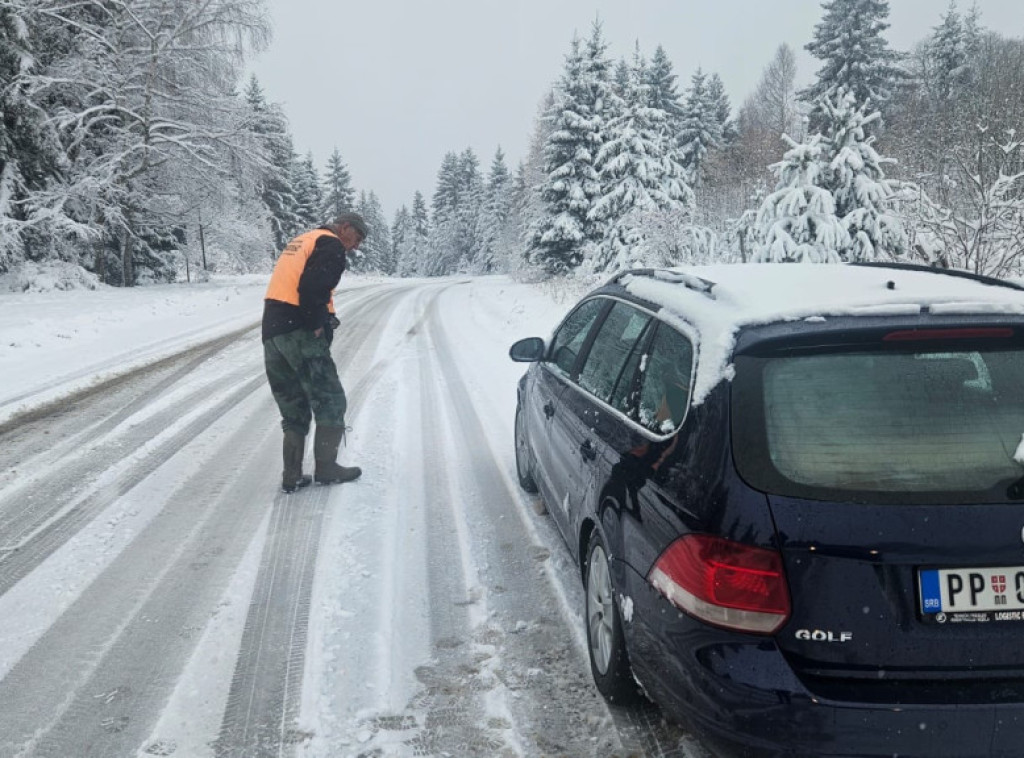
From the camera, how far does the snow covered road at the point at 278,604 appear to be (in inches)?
101

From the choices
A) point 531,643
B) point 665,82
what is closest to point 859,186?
point 531,643

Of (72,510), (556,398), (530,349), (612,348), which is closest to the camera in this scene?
(612,348)

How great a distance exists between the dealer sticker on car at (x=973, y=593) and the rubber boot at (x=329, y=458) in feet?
13.4

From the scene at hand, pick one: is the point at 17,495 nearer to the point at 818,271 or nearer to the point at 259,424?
the point at 259,424

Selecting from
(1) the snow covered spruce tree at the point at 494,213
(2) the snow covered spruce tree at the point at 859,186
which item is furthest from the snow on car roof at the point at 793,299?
(1) the snow covered spruce tree at the point at 494,213

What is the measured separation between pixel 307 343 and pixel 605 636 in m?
3.18

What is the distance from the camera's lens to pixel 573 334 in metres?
4.36

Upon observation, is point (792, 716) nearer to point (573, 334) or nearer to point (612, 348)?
point (612, 348)

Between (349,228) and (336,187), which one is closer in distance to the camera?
(349,228)

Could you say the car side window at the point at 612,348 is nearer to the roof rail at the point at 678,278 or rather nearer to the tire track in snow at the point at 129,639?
the roof rail at the point at 678,278

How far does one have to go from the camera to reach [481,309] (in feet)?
66.1

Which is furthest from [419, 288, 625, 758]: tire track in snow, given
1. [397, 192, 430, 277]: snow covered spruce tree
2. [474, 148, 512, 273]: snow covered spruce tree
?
[397, 192, 430, 277]: snow covered spruce tree

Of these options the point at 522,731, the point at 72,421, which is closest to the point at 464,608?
the point at 522,731

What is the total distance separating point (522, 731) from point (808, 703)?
43.7 inches
